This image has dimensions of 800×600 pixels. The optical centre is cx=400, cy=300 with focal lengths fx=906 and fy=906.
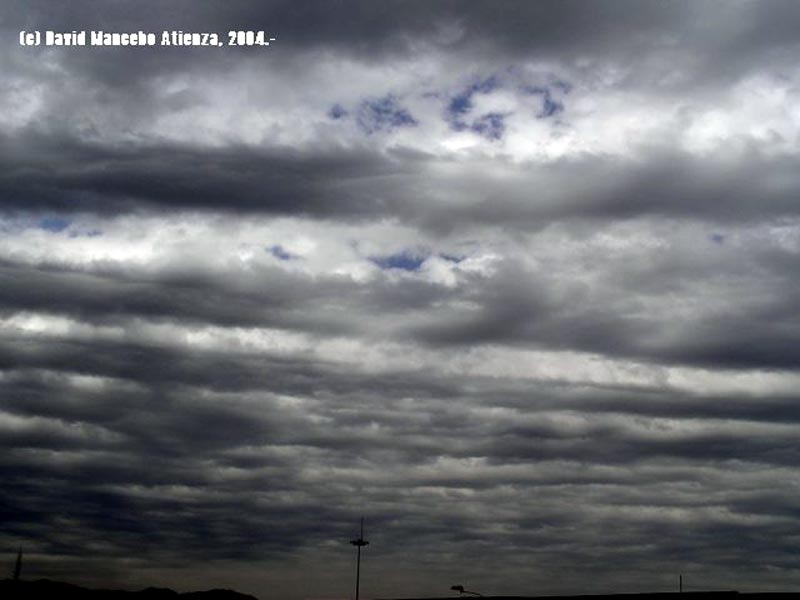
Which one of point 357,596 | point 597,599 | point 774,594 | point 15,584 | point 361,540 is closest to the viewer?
point 774,594

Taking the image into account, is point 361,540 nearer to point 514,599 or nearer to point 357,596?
point 357,596

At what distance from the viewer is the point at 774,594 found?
271 feet

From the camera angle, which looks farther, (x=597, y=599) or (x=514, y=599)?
(x=514, y=599)

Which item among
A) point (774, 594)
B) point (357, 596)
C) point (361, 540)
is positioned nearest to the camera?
point (774, 594)

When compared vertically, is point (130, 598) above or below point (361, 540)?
below

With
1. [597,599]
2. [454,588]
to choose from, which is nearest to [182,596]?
[454,588]

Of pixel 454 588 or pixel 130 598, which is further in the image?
pixel 130 598

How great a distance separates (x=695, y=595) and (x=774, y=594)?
7210 mm

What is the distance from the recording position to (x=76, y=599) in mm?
184875

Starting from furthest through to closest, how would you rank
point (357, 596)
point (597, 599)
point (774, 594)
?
1. point (357, 596)
2. point (597, 599)
3. point (774, 594)

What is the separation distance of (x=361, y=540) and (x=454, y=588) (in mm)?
70838

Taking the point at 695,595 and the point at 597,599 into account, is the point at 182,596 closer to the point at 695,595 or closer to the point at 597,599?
the point at 597,599

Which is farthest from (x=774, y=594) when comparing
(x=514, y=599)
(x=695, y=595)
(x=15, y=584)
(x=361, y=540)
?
(x=15, y=584)

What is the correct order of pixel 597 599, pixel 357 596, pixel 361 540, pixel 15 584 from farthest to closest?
pixel 15 584 → pixel 361 540 → pixel 357 596 → pixel 597 599
